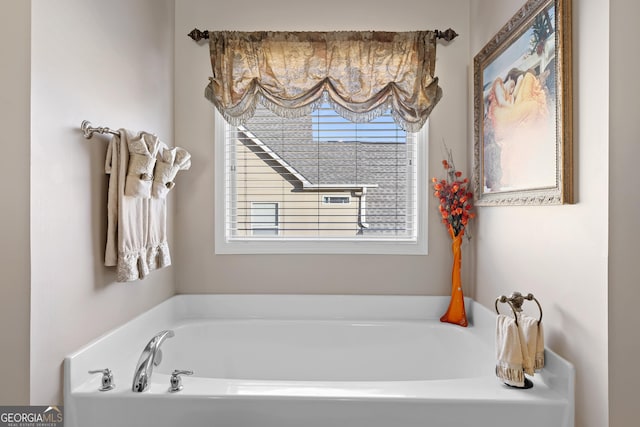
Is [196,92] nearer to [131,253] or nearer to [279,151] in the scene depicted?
[279,151]

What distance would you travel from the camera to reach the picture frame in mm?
1340

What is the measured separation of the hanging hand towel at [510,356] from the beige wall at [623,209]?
28 cm

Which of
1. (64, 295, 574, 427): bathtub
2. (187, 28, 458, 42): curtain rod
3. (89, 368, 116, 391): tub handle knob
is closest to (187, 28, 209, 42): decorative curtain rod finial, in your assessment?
(187, 28, 458, 42): curtain rod

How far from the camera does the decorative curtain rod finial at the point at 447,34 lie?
7.38ft

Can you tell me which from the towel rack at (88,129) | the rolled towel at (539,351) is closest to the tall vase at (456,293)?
the rolled towel at (539,351)

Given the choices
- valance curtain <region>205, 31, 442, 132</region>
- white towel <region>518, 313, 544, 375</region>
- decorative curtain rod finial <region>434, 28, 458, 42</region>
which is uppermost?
decorative curtain rod finial <region>434, 28, 458, 42</region>

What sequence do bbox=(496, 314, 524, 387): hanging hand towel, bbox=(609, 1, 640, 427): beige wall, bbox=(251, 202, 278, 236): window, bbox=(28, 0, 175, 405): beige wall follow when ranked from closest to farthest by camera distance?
bbox=(609, 1, 640, 427): beige wall
bbox=(28, 0, 175, 405): beige wall
bbox=(496, 314, 524, 387): hanging hand towel
bbox=(251, 202, 278, 236): window

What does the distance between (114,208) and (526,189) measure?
1.63 meters

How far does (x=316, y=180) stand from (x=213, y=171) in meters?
0.60

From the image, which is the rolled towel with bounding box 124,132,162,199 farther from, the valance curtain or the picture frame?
the picture frame

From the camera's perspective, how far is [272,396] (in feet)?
4.47

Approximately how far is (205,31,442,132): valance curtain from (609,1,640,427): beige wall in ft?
3.70

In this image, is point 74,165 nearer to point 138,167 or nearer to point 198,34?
point 138,167

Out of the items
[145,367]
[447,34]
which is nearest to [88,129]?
[145,367]
